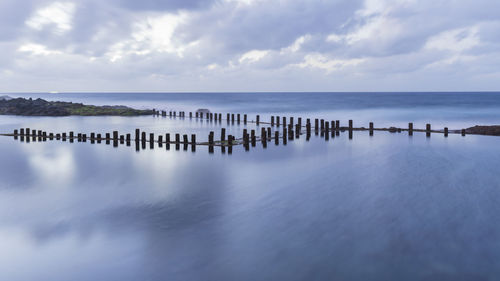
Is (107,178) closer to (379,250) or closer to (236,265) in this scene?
(236,265)

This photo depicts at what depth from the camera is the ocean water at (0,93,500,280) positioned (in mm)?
8945

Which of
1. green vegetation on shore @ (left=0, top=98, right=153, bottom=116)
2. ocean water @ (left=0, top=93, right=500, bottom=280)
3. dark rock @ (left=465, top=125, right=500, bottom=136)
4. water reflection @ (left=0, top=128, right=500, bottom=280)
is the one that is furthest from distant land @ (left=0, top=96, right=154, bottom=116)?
dark rock @ (left=465, top=125, right=500, bottom=136)

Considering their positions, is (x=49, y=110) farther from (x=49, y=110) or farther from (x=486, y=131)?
(x=486, y=131)

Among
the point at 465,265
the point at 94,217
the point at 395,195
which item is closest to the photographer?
the point at 465,265

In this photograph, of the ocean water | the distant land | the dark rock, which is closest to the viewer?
the ocean water

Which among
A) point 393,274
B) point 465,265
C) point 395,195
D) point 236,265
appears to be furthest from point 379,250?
point 395,195

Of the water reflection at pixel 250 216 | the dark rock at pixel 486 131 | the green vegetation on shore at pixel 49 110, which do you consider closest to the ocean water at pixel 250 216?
the water reflection at pixel 250 216

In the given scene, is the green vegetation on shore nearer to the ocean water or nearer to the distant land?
the distant land

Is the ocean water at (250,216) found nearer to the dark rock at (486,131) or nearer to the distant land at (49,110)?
the dark rock at (486,131)

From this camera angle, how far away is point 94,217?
12359 mm

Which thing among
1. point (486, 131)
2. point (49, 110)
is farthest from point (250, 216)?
point (49, 110)

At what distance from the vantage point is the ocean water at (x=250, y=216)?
895 cm

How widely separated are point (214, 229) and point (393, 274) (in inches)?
200

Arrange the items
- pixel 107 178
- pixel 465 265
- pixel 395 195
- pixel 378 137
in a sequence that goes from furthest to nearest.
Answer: pixel 378 137 < pixel 107 178 < pixel 395 195 < pixel 465 265
